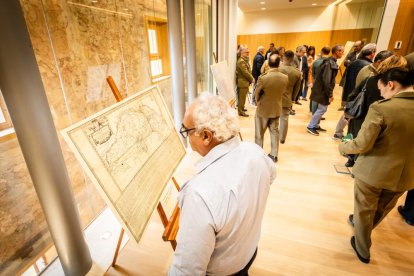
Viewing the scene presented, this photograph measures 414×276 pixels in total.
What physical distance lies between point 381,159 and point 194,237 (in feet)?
5.36

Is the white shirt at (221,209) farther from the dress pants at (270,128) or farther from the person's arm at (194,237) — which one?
the dress pants at (270,128)

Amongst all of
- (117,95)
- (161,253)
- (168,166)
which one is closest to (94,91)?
(117,95)

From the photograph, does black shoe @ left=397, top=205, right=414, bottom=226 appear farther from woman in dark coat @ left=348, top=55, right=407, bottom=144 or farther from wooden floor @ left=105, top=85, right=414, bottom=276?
woman in dark coat @ left=348, top=55, right=407, bottom=144

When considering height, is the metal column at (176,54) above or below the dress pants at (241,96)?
above

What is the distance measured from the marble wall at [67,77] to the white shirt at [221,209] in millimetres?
1544

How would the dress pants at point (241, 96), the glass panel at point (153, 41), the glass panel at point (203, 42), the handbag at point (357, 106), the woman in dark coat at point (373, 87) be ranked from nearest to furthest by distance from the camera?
the woman in dark coat at point (373, 87), the handbag at point (357, 106), the glass panel at point (153, 41), the glass panel at point (203, 42), the dress pants at point (241, 96)

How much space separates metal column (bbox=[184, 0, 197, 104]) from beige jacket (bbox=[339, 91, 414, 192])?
105 inches

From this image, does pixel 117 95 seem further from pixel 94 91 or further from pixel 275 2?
pixel 275 2

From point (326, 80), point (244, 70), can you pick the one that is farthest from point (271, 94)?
point (244, 70)

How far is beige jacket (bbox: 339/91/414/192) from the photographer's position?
4.99 ft

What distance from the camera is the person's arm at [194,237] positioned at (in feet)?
2.69

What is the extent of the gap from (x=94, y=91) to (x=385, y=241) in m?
3.29

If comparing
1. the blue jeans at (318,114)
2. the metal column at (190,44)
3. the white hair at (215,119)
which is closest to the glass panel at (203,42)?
the metal column at (190,44)

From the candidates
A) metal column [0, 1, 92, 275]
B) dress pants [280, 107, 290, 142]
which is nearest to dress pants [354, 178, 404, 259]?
dress pants [280, 107, 290, 142]
